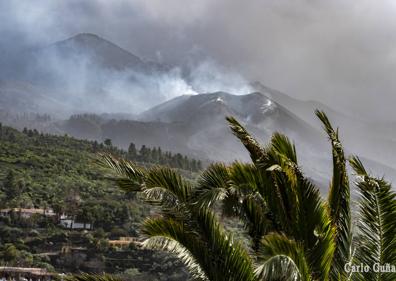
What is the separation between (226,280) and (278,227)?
986 mm

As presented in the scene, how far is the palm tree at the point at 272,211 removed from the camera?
6.98 m

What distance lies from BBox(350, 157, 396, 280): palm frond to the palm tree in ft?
0.03

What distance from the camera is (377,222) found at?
7.02 meters

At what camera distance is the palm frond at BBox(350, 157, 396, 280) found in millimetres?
6961

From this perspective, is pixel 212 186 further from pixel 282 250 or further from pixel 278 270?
pixel 278 270

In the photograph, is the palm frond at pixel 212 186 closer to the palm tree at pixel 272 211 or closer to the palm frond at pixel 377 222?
the palm tree at pixel 272 211

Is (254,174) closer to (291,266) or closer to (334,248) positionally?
(334,248)

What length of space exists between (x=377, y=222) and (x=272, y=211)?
3.98 ft

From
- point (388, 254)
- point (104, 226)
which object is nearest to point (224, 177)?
point (388, 254)

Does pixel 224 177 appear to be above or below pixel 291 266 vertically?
above

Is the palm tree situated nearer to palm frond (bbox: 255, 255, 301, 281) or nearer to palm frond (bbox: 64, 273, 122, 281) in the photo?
palm frond (bbox: 255, 255, 301, 281)

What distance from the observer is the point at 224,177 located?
24.2 feet

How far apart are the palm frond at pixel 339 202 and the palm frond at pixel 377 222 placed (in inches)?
10.2

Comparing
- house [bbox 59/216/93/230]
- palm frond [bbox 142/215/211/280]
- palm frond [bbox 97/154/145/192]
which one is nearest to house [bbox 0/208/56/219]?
house [bbox 59/216/93/230]
